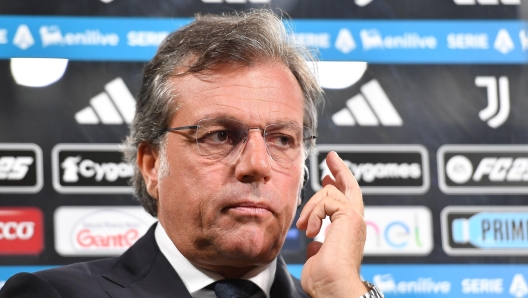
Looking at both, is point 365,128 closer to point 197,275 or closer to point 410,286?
point 410,286

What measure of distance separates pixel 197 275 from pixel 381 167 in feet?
3.96

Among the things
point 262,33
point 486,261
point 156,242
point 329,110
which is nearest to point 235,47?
point 262,33

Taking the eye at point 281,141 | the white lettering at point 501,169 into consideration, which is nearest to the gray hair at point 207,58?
the eye at point 281,141

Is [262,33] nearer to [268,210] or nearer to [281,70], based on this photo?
[281,70]

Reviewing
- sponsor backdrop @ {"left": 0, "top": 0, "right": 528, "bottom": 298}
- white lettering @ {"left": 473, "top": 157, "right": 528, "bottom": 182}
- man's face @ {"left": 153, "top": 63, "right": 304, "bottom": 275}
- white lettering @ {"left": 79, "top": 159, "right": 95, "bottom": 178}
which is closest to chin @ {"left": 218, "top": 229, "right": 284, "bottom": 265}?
man's face @ {"left": 153, "top": 63, "right": 304, "bottom": 275}

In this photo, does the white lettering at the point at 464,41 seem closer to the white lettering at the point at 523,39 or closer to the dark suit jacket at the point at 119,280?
the white lettering at the point at 523,39

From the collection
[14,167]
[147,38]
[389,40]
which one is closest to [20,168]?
[14,167]

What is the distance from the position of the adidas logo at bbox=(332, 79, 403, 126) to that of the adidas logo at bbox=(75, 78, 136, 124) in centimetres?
83

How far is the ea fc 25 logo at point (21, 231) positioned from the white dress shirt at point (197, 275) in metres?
0.87

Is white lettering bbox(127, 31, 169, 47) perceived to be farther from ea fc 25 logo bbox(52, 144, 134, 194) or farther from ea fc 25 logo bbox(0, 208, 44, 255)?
ea fc 25 logo bbox(0, 208, 44, 255)

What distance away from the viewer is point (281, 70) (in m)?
2.06

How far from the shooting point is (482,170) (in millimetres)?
3006

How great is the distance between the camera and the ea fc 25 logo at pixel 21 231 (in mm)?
2717

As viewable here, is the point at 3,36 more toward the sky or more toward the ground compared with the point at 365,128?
more toward the sky
